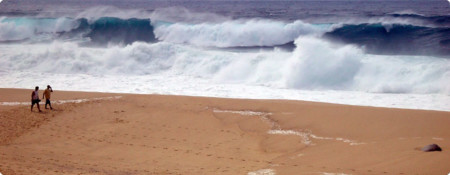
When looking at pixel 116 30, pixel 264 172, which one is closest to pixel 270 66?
pixel 264 172

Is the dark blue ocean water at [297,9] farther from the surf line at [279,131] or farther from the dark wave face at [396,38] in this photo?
the surf line at [279,131]

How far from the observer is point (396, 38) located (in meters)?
21.9

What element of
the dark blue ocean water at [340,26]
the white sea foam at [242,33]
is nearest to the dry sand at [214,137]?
the dark blue ocean water at [340,26]

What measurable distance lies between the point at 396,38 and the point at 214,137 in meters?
15.0

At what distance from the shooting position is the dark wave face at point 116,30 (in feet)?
81.1

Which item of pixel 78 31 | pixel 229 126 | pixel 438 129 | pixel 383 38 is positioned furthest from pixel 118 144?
pixel 78 31

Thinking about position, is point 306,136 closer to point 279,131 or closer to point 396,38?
point 279,131

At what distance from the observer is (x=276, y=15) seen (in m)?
32.7

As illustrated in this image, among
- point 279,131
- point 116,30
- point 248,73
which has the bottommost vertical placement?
point 279,131

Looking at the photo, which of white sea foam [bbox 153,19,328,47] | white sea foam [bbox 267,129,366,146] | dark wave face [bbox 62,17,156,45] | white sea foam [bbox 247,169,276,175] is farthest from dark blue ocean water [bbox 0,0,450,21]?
white sea foam [bbox 247,169,276,175]

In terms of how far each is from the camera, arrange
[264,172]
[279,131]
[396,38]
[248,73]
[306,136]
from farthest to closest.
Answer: [396,38], [248,73], [279,131], [306,136], [264,172]

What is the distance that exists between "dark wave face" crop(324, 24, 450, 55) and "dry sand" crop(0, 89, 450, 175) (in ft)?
32.1

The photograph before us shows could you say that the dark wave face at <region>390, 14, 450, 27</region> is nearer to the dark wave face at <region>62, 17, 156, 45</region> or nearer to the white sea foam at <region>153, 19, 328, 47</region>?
the white sea foam at <region>153, 19, 328, 47</region>

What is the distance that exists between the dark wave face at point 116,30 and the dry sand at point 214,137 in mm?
12321
